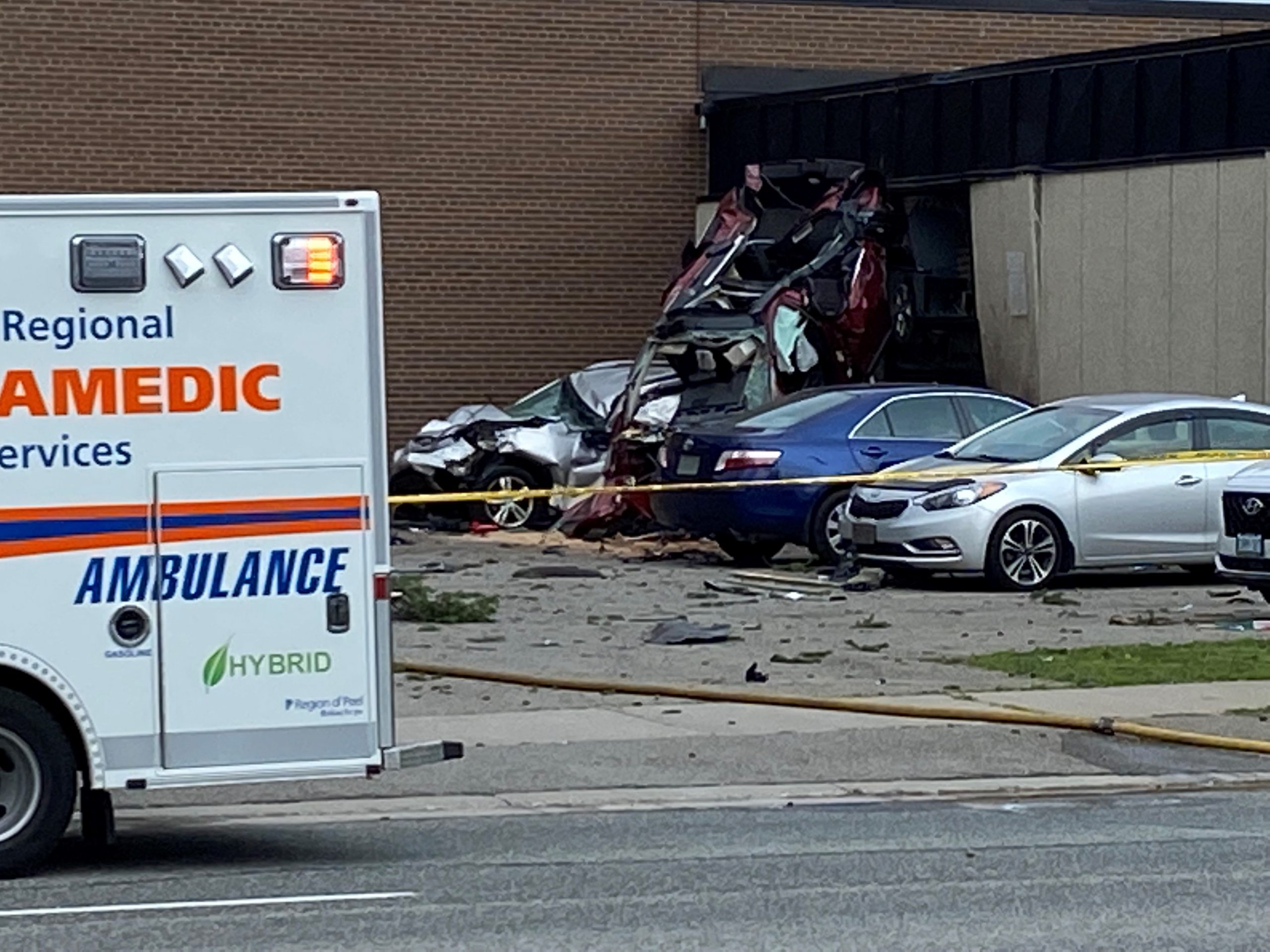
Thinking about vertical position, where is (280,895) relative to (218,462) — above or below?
below

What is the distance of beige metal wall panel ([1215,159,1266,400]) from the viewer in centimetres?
2139

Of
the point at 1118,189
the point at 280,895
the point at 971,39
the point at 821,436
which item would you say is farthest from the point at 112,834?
the point at 971,39

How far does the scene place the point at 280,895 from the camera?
8.45 m

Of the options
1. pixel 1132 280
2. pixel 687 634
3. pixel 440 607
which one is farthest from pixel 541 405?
pixel 687 634

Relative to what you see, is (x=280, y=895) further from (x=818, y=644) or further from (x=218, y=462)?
(x=818, y=644)

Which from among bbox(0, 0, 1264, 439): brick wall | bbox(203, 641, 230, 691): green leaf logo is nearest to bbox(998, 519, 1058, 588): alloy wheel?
bbox(203, 641, 230, 691): green leaf logo

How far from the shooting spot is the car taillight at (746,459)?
63.0 ft

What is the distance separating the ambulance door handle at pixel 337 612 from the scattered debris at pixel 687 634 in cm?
639

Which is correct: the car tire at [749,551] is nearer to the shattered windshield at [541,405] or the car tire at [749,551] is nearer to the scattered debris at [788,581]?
the scattered debris at [788,581]

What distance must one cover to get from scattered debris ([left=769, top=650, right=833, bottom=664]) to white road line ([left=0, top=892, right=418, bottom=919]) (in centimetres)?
621

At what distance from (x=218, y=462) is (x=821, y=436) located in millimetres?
11094

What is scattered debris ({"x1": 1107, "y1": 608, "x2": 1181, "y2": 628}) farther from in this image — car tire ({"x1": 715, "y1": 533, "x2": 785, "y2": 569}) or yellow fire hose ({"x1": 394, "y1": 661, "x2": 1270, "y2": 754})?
car tire ({"x1": 715, "y1": 533, "x2": 785, "y2": 569})

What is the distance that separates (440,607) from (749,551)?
4256 millimetres

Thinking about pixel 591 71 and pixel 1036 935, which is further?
pixel 591 71
